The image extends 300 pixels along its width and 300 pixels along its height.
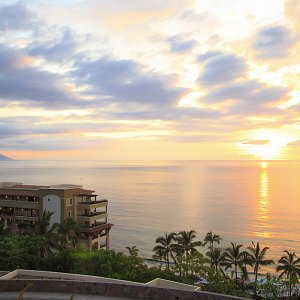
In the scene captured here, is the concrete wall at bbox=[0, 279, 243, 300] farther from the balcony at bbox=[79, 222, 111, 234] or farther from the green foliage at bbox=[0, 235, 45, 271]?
the balcony at bbox=[79, 222, 111, 234]

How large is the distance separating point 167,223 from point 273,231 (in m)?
33.8

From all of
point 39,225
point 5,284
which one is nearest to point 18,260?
point 39,225

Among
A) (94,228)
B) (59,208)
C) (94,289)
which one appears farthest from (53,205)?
(94,289)

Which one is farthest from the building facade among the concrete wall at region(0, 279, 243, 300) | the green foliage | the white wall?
the concrete wall at region(0, 279, 243, 300)

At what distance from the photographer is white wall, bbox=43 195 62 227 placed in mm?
70750

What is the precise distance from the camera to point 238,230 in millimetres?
119812

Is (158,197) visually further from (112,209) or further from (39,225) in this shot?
(39,225)

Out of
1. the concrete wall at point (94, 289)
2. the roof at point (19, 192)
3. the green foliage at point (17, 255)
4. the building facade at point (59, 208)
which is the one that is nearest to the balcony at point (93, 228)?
the building facade at point (59, 208)

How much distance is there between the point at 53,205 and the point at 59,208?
1470 mm

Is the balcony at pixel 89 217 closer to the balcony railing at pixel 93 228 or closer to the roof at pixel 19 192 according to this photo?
the balcony railing at pixel 93 228

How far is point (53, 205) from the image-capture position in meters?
71.3

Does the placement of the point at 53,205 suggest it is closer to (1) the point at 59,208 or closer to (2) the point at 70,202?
(1) the point at 59,208

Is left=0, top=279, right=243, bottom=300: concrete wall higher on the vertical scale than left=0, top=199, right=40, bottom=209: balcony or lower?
lower

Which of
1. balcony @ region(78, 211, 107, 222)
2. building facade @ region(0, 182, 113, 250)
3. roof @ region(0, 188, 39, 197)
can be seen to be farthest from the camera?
roof @ region(0, 188, 39, 197)
